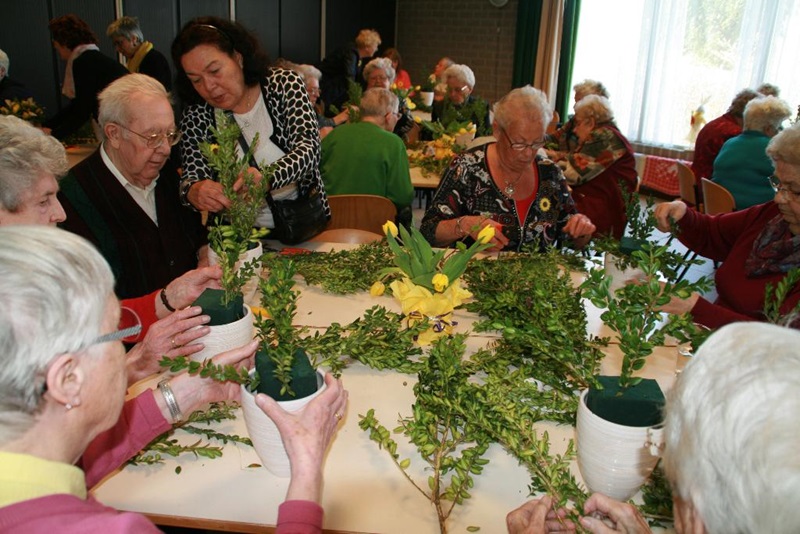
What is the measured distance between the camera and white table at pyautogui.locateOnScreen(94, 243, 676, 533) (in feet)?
4.02

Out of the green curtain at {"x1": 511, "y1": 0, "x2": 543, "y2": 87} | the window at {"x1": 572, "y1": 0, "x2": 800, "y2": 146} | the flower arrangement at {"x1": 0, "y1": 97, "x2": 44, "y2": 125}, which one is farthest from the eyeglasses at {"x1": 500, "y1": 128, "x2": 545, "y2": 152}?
the green curtain at {"x1": 511, "y1": 0, "x2": 543, "y2": 87}

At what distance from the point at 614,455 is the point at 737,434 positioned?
20.3 inches

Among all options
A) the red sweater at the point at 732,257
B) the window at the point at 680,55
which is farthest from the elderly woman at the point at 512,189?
the window at the point at 680,55

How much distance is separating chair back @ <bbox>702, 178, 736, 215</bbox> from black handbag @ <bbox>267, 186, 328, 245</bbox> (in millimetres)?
3248

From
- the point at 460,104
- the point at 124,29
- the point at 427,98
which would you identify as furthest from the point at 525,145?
the point at 427,98

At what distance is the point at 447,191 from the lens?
119 inches

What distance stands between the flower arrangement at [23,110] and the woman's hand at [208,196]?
3150 millimetres

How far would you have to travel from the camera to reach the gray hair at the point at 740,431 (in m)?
0.69

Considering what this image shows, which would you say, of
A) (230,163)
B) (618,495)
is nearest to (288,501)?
(618,495)

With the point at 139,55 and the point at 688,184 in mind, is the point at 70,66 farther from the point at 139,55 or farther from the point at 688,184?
the point at 688,184

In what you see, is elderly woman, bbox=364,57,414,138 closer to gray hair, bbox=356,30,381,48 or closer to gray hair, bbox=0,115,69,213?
gray hair, bbox=356,30,381,48

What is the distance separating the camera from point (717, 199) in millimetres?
4629

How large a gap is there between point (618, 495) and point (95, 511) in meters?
0.98

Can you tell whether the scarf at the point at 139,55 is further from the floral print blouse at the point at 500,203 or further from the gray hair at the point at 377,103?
the floral print blouse at the point at 500,203
